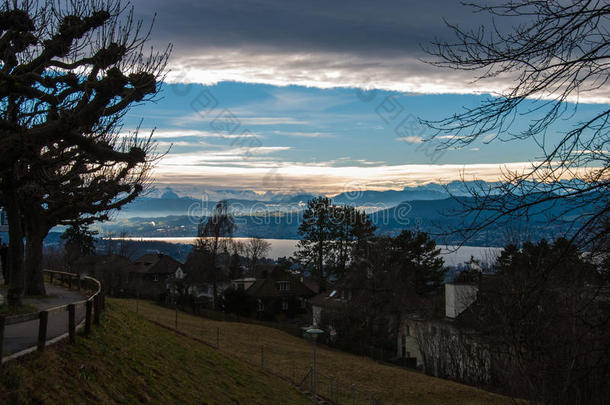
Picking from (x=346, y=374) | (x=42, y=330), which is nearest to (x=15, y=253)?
(x=42, y=330)

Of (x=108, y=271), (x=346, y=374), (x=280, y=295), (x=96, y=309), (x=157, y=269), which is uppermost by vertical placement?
(x=96, y=309)

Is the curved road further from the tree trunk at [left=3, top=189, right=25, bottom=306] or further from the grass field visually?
the grass field

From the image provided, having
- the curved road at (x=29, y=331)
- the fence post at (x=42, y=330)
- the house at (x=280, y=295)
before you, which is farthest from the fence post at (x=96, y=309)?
the house at (x=280, y=295)

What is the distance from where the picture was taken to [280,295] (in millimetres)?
69938

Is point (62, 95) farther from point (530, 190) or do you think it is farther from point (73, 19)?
point (530, 190)

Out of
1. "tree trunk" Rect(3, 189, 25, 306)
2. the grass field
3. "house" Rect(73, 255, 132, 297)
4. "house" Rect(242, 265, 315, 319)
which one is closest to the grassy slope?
"tree trunk" Rect(3, 189, 25, 306)

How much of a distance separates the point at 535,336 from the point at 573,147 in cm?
994

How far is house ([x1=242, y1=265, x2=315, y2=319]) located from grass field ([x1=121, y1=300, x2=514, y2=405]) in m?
19.3

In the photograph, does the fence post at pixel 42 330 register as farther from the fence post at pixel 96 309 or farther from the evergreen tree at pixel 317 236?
the evergreen tree at pixel 317 236

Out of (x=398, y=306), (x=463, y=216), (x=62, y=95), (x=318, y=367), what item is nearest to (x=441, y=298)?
(x=398, y=306)

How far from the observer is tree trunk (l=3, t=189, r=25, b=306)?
645 inches

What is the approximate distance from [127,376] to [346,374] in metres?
23.6

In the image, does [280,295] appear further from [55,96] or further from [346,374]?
[55,96]

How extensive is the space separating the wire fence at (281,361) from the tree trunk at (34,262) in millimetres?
10546
